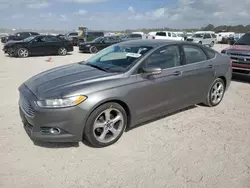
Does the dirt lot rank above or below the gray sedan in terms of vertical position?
below

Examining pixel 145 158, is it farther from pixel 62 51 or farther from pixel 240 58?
pixel 62 51

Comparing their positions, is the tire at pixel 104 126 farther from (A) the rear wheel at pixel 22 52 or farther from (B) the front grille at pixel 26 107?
(A) the rear wheel at pixel 22 52

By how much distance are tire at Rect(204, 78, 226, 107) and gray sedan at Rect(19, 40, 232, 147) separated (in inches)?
6.0

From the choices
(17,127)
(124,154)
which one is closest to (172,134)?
(124,154)

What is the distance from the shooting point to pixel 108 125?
350 centimetres

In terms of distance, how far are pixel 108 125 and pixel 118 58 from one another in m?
1.34

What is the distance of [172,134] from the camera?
393 cm

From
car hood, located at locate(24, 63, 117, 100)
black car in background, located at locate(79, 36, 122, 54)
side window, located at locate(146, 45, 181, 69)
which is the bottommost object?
car hood, located at locate(24, 63, 117, 100)

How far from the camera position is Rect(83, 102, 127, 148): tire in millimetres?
3273

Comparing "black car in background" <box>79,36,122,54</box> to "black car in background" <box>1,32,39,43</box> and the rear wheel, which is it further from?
"black car in background" <box>1,32,39,43</box>

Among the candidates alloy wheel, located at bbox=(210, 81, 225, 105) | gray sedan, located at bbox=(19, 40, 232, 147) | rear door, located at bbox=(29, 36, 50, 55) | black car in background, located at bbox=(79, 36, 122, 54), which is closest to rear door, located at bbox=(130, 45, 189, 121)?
gray sedan, located at bbox=(19, 40, 232, 147)

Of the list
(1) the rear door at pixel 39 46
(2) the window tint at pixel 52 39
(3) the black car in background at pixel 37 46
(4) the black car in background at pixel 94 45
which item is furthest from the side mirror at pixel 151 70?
(4) the black car in background at pixel 94 45

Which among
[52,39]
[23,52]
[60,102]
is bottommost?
[60,102]

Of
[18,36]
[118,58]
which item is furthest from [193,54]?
[18,36]
